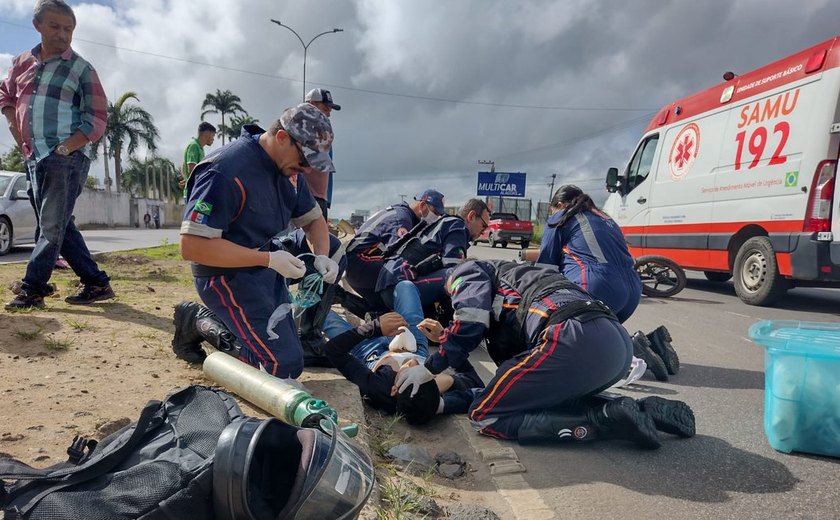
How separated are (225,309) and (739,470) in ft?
8.37

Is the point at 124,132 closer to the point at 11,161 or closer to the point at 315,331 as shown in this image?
the point at 11,161

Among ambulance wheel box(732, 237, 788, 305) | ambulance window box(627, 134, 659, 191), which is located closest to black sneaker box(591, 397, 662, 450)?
ambulance wheel box(732, 237, 788, 305)

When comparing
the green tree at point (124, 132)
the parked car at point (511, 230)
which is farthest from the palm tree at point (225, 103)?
the parked car at point (511, 230)

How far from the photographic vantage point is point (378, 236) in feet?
16.5

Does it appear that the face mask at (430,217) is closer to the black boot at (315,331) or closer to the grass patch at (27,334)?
the black boot at (315,331)

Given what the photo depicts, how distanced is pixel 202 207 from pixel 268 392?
3.13ft

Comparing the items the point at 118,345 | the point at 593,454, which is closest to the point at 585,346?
the point at 593,454

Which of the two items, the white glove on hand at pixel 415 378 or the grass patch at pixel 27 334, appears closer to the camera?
the white glove on hand at pixel 415 378

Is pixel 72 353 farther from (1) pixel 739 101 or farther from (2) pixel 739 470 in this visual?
(1) pixel 739 101

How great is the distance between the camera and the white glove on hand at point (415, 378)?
2.75 metres

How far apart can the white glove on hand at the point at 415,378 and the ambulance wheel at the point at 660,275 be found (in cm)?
577

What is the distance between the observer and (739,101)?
6969 mm

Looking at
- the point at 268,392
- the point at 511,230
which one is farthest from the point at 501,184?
the point at 268,392

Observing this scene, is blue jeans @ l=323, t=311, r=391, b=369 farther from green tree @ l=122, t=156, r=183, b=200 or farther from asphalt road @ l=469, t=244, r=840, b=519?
green tree @ l=122, t=156, r=183, b=200
